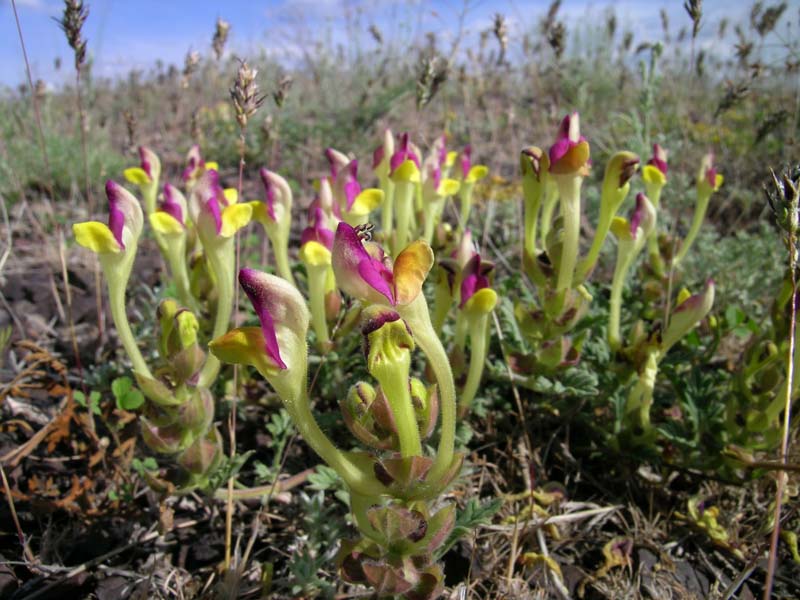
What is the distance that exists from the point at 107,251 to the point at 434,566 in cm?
118

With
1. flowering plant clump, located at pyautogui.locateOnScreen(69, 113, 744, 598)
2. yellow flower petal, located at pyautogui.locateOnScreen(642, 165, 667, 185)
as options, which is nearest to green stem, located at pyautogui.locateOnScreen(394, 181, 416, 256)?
flowering plant clump, located at pyautogui.locateOnScreen(69, 113, 744, 598)

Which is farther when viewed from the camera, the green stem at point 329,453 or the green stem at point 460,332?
the green stem at point 460,332

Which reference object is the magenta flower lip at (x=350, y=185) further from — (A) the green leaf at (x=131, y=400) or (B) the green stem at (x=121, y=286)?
(A) the green leaf at (x=131, y=400)

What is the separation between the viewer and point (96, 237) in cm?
154

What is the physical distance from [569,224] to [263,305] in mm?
1105

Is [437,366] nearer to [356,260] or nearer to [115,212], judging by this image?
[356,260]

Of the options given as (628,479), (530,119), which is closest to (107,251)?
(628,479)

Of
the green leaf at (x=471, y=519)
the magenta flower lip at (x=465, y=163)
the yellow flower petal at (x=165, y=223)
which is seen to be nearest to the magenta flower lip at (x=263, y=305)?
the green leaf at (x=471, y=519)

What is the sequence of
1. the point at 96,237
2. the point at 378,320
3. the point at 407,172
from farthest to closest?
1. the point at 407,172
2. the point at 96,237
3. the point at 378,320

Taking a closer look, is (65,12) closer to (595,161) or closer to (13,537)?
(13,537)

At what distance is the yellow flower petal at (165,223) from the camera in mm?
1818

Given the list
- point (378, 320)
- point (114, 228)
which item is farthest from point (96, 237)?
point (378, 320)

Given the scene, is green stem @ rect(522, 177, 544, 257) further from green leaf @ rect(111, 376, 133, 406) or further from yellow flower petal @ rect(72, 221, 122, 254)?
green leaf @ rect(111, 376, 133, 406)

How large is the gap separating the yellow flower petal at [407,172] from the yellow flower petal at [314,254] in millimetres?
482
